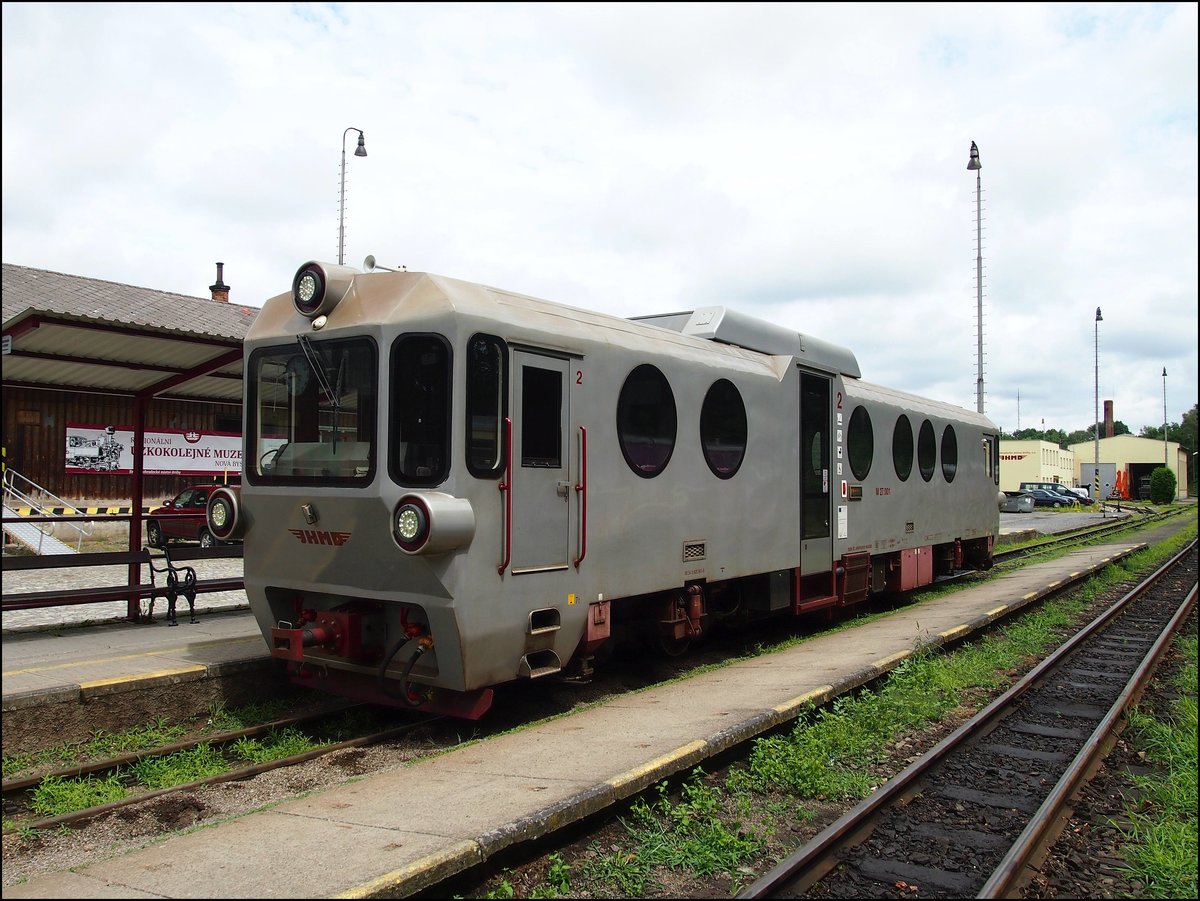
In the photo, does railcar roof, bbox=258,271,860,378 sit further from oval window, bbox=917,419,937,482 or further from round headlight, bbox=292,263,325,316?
oval window, bbox=917,419,937,482

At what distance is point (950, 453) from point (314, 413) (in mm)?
11553

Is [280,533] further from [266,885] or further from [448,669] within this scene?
[266,885]

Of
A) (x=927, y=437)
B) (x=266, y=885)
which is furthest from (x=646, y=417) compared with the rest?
(x=927, y=437)

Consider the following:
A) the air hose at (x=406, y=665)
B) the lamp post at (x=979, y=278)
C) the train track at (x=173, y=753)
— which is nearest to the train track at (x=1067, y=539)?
the lamp post at (x=979, y=278)

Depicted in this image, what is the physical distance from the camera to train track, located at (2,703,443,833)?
518cm

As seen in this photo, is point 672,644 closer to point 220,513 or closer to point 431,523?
point 431,523

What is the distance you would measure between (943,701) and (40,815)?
6.70 metres

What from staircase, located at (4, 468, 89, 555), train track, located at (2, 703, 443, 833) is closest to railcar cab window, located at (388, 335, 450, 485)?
train track, located at (2, 703, 443, 833)

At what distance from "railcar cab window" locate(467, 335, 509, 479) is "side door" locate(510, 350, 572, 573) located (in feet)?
0.39

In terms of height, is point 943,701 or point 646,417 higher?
point 646,417

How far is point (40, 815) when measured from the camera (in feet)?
17.3

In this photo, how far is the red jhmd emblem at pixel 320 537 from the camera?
245 inches

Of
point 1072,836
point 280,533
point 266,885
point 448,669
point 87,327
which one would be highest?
point 87,327

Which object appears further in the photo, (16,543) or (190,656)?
(16,543)
